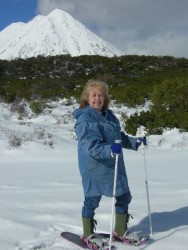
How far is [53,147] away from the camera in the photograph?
411 inches

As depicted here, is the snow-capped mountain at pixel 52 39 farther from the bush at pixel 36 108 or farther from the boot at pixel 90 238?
the boot at pixel 90 238

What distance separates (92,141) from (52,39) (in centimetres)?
11945

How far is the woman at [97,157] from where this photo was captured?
354cm

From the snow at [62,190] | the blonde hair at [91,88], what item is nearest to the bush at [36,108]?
the snow at [62,190]

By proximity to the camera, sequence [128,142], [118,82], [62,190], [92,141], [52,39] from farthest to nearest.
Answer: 1. [52,39]
2. [118,82]
3. [62,190]
4. [128,142]
5. [92,141]

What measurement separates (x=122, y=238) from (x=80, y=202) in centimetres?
148

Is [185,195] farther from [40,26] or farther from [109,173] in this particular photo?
[40,26]

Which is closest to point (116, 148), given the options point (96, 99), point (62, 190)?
point (96, 99)

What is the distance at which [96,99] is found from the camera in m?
3.75

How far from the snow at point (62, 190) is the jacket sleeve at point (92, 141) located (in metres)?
0.85

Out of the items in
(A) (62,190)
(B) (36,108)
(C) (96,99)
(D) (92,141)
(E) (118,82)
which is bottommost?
(A) (62,190)

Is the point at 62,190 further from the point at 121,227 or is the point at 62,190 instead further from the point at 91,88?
the point at 91,88

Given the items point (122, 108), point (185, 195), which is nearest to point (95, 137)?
point (185, 195)

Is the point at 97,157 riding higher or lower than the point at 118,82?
lower
